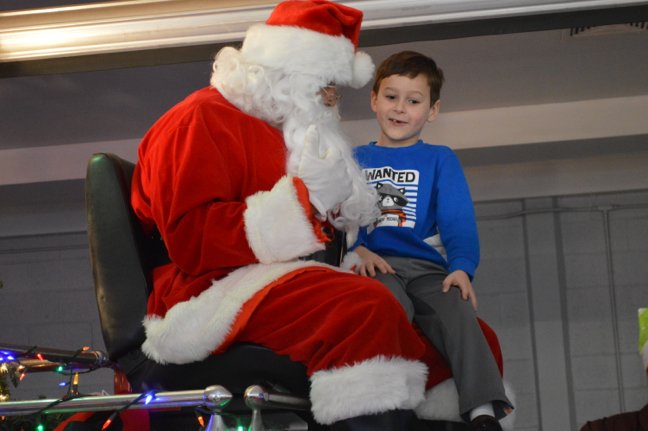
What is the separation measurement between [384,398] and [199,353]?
365 millimetres

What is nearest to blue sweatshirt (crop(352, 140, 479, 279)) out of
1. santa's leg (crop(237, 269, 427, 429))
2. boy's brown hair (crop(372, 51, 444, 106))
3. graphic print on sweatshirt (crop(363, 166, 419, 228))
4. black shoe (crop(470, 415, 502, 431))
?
graphic print on sweatshirt (crop(363, 166, 419, 228))

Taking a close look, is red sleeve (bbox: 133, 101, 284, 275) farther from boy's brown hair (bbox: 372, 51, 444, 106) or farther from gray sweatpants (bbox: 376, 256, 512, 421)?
boy's brown hair (bbox: 372, 51, 444, 106)

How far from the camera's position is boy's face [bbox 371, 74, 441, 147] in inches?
97.5

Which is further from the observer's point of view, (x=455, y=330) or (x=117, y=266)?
(x=455, y=330)

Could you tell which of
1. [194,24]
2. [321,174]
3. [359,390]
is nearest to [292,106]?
[321,174]

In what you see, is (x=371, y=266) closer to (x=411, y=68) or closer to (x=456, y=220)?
(x=456, y=220)

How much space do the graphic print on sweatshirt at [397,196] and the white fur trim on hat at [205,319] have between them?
26.0 inches

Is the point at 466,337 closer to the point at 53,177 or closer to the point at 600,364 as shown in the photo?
the point at 600,364

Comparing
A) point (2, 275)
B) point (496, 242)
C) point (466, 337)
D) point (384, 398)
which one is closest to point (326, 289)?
point (384, 398)

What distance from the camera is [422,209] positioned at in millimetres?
2369

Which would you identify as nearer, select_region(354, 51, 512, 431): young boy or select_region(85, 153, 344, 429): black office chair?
select_region(85, 153, 344, 429): black office chair

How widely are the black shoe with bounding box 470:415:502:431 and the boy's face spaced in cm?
88

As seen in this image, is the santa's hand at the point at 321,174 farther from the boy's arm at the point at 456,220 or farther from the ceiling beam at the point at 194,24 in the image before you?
the ceiling beam at the point at 194,24

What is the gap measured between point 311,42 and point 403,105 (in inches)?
19.4
